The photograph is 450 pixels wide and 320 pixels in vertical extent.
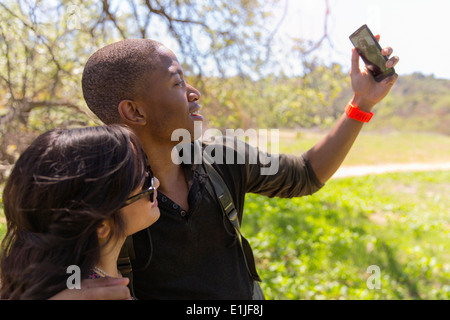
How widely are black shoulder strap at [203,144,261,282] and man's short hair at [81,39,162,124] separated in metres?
0.42

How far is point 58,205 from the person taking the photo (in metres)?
1.05

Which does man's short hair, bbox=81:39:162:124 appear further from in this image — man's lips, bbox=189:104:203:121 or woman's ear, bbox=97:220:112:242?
woman's ear, bbox=97:220:112:242

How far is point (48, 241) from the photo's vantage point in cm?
104

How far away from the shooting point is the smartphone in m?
1.69

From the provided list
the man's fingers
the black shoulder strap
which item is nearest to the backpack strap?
the black shoulder strap

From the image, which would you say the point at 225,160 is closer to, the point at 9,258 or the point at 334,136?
the point at 334,136

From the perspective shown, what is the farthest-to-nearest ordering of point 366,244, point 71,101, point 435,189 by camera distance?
point 435,189 < point 366,244 < point 71,101

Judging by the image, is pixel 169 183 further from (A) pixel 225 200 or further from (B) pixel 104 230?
(B) pixel 104 230

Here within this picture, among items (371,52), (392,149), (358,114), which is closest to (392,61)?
(371,52)

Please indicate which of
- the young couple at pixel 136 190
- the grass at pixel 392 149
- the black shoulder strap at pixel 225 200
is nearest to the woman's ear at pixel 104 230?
the young couple at pixel 136 190

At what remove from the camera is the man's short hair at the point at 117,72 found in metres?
1.54

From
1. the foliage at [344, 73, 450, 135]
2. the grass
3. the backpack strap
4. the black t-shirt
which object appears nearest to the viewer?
the backpack strap
